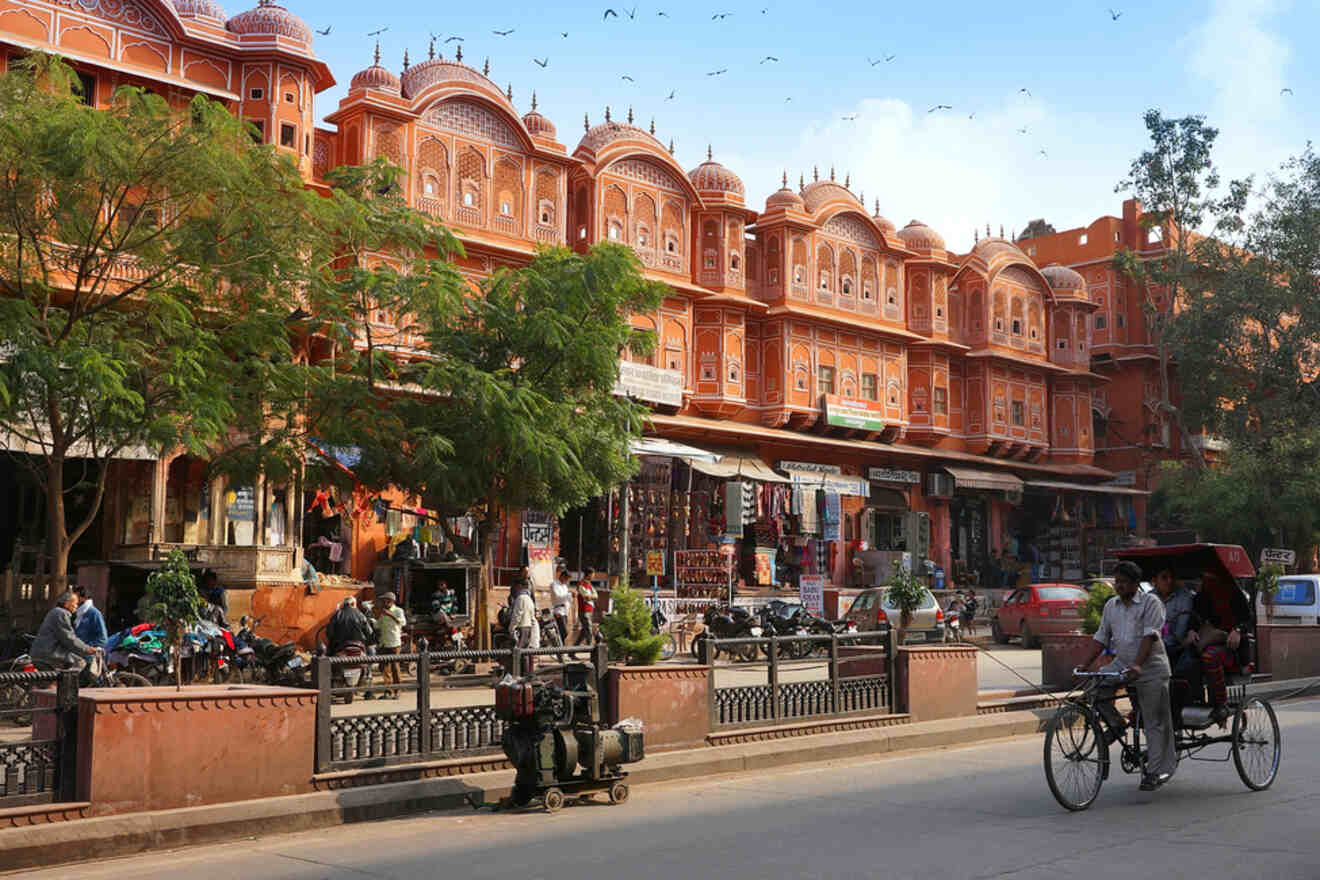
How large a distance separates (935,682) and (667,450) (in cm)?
1492

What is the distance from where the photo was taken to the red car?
84.9 feet

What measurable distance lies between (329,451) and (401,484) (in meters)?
1.15

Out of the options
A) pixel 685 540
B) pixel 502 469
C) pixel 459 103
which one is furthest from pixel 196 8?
pixel 685 540

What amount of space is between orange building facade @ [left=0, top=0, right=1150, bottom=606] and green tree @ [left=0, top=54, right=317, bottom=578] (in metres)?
5.88

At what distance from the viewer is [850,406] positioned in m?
35.8

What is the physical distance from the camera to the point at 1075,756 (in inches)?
332

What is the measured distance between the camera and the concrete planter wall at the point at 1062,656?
1539 cm

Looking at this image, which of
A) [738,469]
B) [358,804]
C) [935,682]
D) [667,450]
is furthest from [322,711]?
[738,469]

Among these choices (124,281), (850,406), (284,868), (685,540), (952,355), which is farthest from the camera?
(952,355)

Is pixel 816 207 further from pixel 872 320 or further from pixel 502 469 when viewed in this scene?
pixel 502 469

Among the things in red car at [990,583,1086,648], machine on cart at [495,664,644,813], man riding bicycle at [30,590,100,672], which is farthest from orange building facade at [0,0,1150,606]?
machine on cart at [495,664,644,813]

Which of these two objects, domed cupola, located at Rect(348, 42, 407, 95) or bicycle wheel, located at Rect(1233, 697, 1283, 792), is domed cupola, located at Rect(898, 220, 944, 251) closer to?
domed cupola, located at Rect(348, 42, 407, 95)

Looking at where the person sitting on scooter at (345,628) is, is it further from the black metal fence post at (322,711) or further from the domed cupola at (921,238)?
the domed cupola at (921,238)

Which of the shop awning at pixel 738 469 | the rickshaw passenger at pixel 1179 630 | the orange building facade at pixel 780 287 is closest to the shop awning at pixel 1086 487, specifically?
the orange building facade at pixel 780 287
